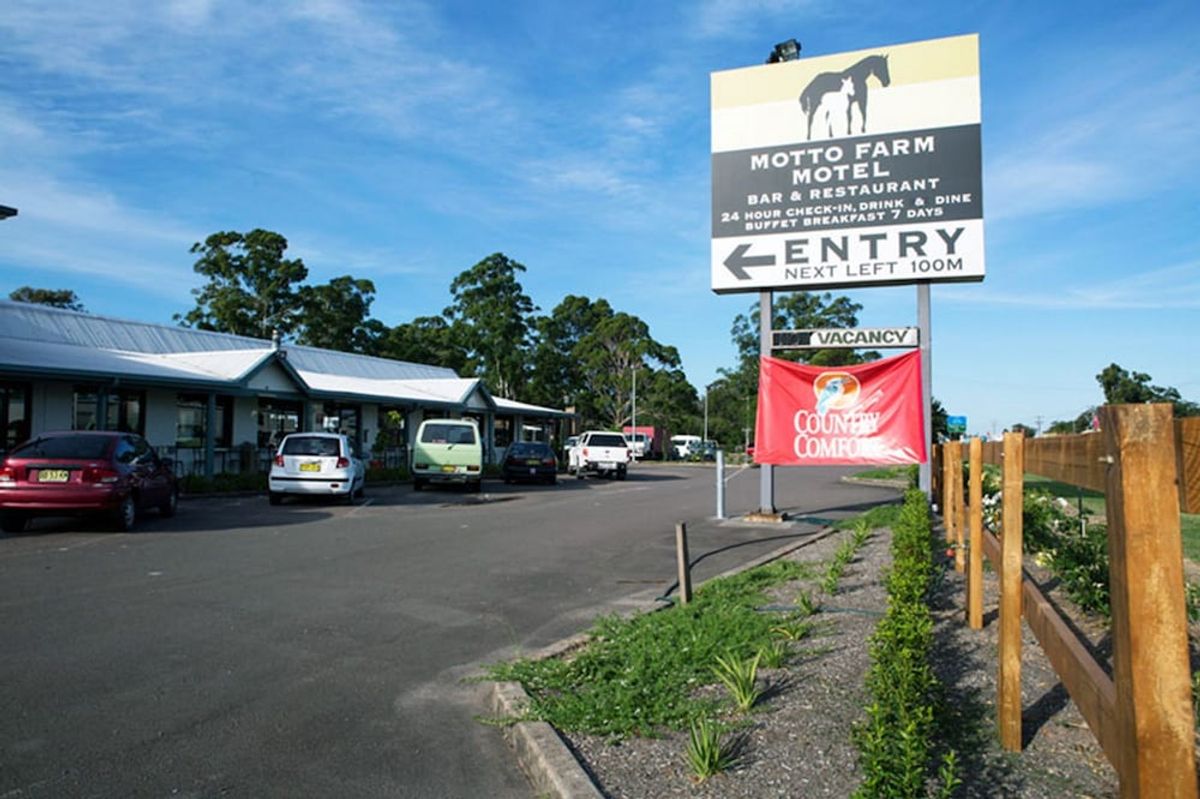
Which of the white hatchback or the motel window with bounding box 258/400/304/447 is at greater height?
the motel window with bounding box 258/400/304/447

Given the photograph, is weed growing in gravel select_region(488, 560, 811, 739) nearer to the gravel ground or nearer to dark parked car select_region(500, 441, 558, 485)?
the gravel ground

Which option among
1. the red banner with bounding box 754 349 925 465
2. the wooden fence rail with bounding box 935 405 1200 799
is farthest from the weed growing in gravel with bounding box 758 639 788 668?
the red banner with bounding box 754 349 925 465

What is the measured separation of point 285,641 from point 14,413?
58.8 feet

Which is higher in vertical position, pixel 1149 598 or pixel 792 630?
pixel 1149 598

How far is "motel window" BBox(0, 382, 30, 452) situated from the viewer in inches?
789

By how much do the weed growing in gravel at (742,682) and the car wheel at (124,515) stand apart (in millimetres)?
11320

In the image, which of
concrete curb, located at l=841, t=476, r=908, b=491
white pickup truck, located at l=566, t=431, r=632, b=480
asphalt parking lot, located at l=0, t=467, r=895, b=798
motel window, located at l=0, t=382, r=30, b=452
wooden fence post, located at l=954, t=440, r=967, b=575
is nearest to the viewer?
asphalt parking lot, located at l=0, t=467, r=895, b=798

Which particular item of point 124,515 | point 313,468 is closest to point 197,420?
point 313,468

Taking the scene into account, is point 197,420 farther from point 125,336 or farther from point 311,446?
point 311,446

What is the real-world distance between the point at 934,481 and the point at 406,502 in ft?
38.7

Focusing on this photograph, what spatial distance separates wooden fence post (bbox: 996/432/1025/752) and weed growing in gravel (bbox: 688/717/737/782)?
1309 millimetres

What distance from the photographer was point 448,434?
2434 centimetres

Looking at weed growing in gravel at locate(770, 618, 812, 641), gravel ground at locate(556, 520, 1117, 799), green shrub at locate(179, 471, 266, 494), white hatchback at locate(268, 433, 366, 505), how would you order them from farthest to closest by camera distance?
green shrub at locate(179, 471, 266, 494), white hatchback at locate(268, 433, 366, 505), weed growing in gravel at locate(770, 618, 812, 641), gravel ground at locate(556, 520, 1117, 799)

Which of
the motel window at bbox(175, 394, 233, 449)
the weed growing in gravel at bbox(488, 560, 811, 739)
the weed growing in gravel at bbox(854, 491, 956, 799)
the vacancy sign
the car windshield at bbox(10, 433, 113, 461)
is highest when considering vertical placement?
the vacancy sign
